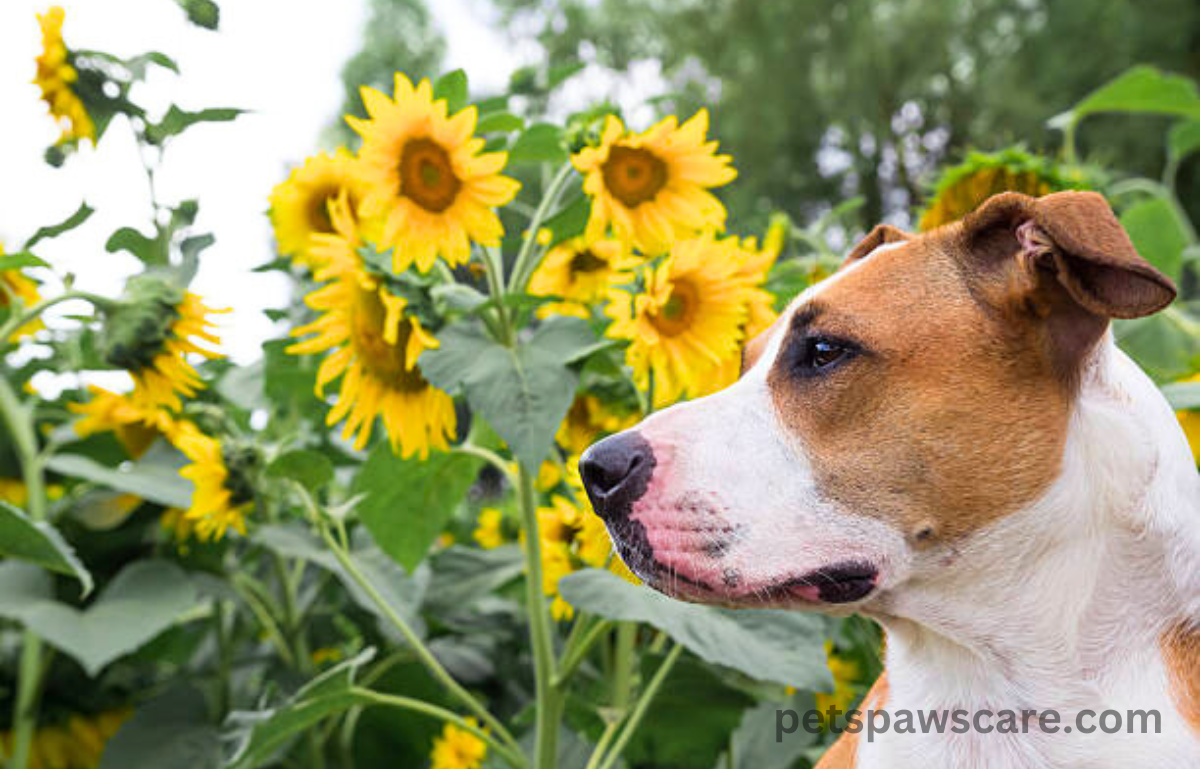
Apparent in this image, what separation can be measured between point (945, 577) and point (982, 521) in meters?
0.07

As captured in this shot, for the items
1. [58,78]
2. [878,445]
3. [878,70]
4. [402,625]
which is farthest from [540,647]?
[878,70]

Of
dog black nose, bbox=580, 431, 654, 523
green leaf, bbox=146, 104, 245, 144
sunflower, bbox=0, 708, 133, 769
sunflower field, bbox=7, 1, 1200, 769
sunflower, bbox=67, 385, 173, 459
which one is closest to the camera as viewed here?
dog black nose, bbox=580, 431, 654, 523

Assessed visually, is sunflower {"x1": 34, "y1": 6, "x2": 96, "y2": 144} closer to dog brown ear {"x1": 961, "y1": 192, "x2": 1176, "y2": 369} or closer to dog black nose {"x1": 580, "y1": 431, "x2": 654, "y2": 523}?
dog black nose {"x1": 580, "y1": 431, "x2": 654, "y2": 523}

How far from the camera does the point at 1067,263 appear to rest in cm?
100

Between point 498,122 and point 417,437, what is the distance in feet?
1.57

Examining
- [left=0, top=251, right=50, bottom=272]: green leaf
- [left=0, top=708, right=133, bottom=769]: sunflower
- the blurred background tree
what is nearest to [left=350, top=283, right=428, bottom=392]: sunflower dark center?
[left=0, top=251, right=50, bottom=272]: green leaf

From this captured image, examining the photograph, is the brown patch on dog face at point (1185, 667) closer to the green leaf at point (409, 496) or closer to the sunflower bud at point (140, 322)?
the green leaf at point (409, 496)

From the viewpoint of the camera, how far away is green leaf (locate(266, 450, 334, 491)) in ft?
5.31

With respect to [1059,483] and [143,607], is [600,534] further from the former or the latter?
[143,607]

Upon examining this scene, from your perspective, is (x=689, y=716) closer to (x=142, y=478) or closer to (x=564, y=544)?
(x=564, y=544)

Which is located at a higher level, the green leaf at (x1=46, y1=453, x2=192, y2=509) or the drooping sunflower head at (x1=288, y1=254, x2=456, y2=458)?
the drooping sunflower head at (x1=288, y1=254, x2=456, y2=458)

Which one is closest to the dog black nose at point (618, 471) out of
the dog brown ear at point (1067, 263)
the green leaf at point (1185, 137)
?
the dog brown ear at point (1067, 263)

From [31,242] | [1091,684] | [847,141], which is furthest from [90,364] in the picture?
[847,141]

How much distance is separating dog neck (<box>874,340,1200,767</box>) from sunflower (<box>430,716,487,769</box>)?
101 centimetres
